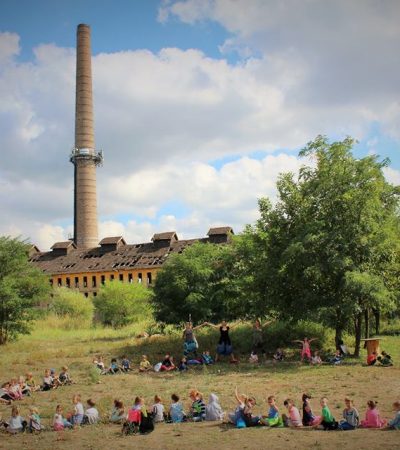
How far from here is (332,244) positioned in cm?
2253

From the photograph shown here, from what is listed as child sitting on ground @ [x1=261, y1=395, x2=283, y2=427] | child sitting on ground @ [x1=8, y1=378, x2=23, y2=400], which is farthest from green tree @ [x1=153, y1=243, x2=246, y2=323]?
child sitting on ground @ [x1=261, y1=395, x2=283, y2=427]

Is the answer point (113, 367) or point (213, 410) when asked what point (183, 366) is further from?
point (213, 410)

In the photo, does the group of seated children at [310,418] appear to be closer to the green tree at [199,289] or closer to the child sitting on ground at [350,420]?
the child sitting on ground at [350,420]

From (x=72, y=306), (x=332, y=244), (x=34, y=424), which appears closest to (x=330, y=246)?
(x=332, y=244)

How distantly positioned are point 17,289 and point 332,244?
21.6 m

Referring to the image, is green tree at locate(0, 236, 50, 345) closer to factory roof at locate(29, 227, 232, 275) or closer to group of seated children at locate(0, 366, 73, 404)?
group of seated children at locate(0, 366, 73, 404)

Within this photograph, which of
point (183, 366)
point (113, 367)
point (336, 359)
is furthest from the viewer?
point (113, 367)

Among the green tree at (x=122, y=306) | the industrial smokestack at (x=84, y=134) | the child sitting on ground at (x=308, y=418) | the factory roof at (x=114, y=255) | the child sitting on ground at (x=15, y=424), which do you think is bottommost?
the child sitting on ground at (x=15, y=424)

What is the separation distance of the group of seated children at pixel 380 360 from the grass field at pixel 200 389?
41 centimetres

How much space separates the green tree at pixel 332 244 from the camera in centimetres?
2194

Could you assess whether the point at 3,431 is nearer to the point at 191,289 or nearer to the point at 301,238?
the point at 301,238

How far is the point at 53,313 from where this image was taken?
5288cm

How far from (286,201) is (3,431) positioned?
15.9 meters

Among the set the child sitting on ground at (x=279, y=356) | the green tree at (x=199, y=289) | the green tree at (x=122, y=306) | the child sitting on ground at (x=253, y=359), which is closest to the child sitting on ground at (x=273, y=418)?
the child sitting on ground at (x=253, y=359)
